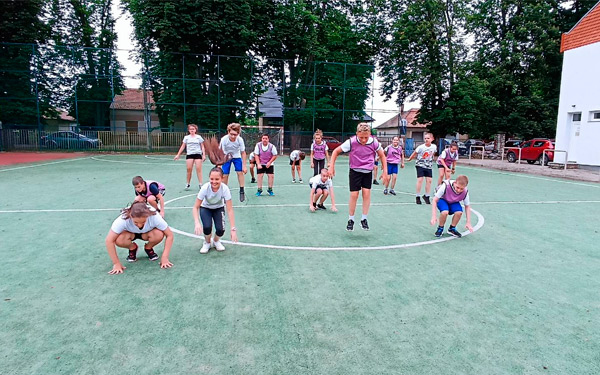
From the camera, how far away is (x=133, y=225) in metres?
4.56

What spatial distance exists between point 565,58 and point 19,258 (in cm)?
2593

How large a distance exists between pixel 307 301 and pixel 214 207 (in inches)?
82.3

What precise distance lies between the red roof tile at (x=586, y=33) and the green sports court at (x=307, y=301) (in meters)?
17.9

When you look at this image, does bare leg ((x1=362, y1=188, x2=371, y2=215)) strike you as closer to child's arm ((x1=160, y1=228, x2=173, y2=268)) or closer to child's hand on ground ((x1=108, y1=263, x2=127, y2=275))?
child's arm ((x1=160, y1=228, x2=173, y2=268))

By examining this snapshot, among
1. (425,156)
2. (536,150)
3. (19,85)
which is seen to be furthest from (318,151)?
(19,85)

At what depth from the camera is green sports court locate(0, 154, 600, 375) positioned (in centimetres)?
281

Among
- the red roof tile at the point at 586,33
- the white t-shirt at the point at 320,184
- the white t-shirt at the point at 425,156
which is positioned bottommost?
the white t-shirt at the point at 320,184

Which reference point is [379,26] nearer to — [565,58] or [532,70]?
[532,70]

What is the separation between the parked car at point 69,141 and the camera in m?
27.0

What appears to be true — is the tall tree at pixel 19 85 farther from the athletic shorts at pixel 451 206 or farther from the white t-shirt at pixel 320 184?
the athletic shorts at pixel 451 206

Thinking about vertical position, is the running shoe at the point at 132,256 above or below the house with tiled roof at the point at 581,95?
below

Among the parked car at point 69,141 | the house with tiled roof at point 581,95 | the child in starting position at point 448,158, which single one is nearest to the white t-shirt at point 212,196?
the child in starting position at point 448,158

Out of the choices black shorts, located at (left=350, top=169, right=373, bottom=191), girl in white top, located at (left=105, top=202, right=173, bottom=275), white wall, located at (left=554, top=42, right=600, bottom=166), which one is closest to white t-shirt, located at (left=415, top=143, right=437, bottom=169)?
black shorts, located at (left=350, top=169, right=373, bottom=191)

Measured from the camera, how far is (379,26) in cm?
3531
